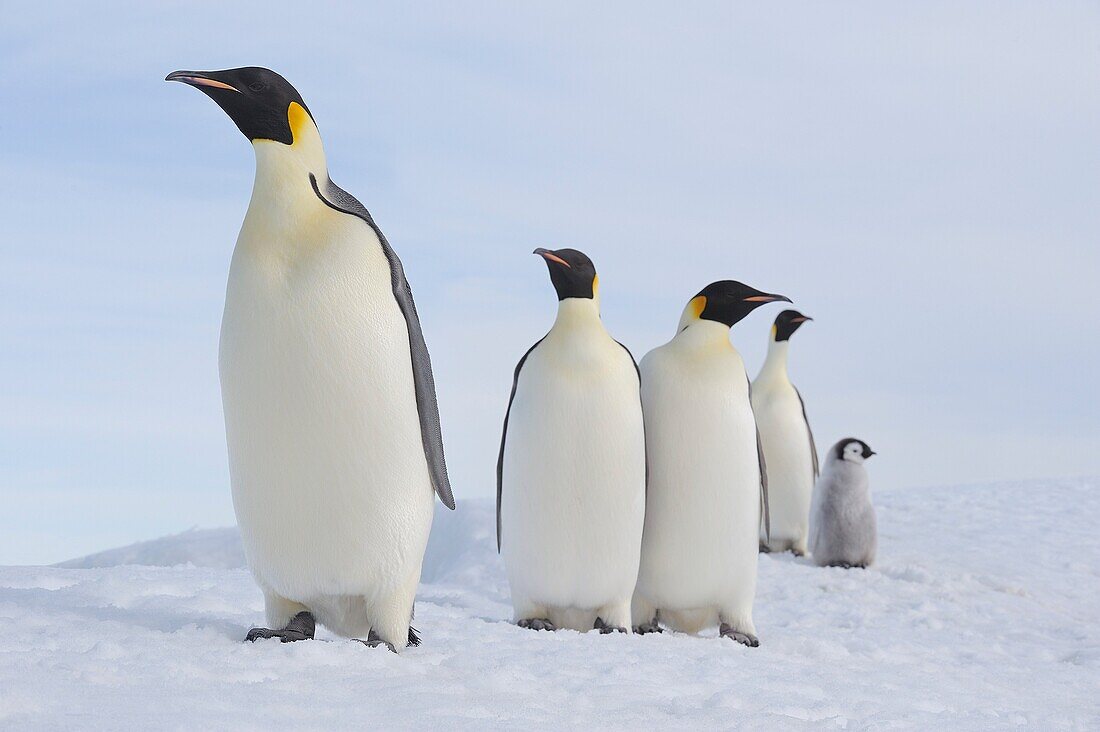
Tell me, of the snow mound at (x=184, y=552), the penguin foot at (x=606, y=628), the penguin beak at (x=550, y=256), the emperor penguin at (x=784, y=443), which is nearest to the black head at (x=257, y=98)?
the penguin beak at (x=550, y=256)

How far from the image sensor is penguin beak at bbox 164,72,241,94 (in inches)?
125

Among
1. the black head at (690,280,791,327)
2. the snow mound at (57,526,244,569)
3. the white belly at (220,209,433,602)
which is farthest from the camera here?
the snow mound at (57,526,244,569)

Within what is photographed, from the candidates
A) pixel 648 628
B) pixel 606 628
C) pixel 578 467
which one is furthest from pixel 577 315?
pixel 648 628

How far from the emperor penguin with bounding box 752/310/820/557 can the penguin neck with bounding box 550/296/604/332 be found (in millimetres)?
4559

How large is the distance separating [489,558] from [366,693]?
18.5 ft

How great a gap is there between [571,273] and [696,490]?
1.12 meters

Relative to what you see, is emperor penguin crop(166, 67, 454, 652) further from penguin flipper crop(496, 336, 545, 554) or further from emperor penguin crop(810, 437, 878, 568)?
emperor penguin crop(810, 437, 878, 568)

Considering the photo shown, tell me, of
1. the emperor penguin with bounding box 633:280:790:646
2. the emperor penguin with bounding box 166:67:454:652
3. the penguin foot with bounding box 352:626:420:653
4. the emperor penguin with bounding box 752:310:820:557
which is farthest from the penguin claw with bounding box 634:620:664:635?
the emperor penguin with bounding box 752:310:820:557

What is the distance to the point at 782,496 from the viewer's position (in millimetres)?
9227

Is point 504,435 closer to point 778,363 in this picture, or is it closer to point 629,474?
point 629,474

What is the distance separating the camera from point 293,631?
3273 millimetres

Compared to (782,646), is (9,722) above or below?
above

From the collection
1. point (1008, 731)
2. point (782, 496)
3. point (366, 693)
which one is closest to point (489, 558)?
point (782, 496)

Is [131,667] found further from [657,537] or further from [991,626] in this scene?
[991,626]
